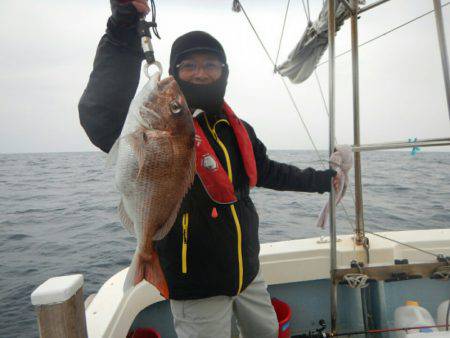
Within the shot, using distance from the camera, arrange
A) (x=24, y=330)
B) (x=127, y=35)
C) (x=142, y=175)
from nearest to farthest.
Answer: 1. (x=142, y=175)
2. (x=127, y=35)
3. (x=24, y=330)

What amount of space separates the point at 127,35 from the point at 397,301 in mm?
3078

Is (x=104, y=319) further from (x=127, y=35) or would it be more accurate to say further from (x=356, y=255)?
(x=356, y=255)

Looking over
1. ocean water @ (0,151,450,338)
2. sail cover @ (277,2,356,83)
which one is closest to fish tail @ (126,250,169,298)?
sail cover @ (277,2,356,83)

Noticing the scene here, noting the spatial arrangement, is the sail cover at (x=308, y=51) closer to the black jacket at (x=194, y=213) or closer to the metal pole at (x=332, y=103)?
the metal pole at (x=332, y=103)

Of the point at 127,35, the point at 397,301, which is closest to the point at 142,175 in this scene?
the point at 127,35

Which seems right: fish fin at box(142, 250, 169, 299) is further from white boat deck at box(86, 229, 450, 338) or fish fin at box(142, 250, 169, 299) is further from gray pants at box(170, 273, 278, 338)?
white boat deck at box(86, 229, 450, 338)

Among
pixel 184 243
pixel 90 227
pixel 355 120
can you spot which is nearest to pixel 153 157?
pixel 184 243

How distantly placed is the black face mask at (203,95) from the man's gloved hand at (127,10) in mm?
576

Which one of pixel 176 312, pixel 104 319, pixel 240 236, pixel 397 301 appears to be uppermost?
pixel 240 236

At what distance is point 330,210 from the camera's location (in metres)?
2.50

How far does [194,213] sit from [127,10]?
1.01 meters

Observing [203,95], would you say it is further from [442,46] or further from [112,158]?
[442,46]

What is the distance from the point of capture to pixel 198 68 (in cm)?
204

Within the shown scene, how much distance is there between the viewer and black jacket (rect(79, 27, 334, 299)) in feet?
5.00
